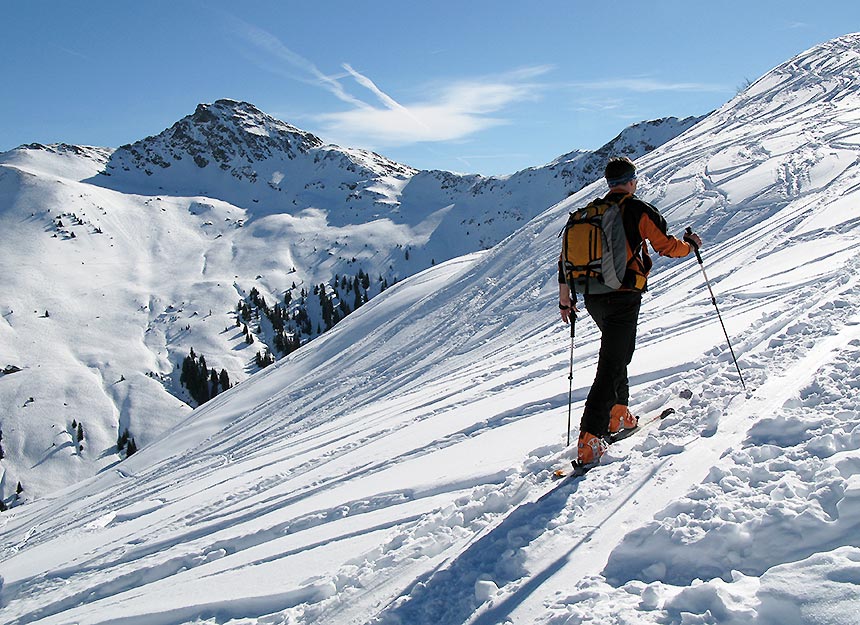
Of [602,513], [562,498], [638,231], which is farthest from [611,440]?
[638,231]

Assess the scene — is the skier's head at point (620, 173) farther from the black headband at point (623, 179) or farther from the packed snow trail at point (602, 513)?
the packed snow trail at point (602, 513)

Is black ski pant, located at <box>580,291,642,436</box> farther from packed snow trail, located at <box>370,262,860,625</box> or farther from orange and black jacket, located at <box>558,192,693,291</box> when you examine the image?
packed snow trail, located at <box>370,262,860,625</box>

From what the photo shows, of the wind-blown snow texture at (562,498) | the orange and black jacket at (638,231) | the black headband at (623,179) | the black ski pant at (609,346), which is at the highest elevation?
the black headband at (623,179)

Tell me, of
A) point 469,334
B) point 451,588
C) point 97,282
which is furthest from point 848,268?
point 97,282

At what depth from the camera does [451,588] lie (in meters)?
3.92

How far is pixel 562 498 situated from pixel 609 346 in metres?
1.42

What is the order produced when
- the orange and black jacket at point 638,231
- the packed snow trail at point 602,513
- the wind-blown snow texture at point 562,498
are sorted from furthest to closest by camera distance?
the orange and black jacket at point 638,231 → the packed snow trail at point 602,513 → the wind-blown snow texture at point 562,498

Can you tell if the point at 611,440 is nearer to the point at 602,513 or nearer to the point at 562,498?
the point at 562,498

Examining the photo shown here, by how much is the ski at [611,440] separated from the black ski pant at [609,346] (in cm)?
25

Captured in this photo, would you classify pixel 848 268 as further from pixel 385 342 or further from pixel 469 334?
pixel 385 342

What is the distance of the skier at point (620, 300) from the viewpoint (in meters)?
4.82

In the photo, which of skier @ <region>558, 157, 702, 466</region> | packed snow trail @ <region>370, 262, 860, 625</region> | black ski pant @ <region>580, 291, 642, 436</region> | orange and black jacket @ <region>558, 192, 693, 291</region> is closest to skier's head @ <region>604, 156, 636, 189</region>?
skier @ <region>558, 157, 702, 466</region>

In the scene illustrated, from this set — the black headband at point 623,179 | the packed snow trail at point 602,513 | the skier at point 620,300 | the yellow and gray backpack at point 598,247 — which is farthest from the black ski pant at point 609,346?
the black headband at point 623,179

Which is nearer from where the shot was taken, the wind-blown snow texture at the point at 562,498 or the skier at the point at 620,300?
the wind-blown snow texture at the point at 562,498
